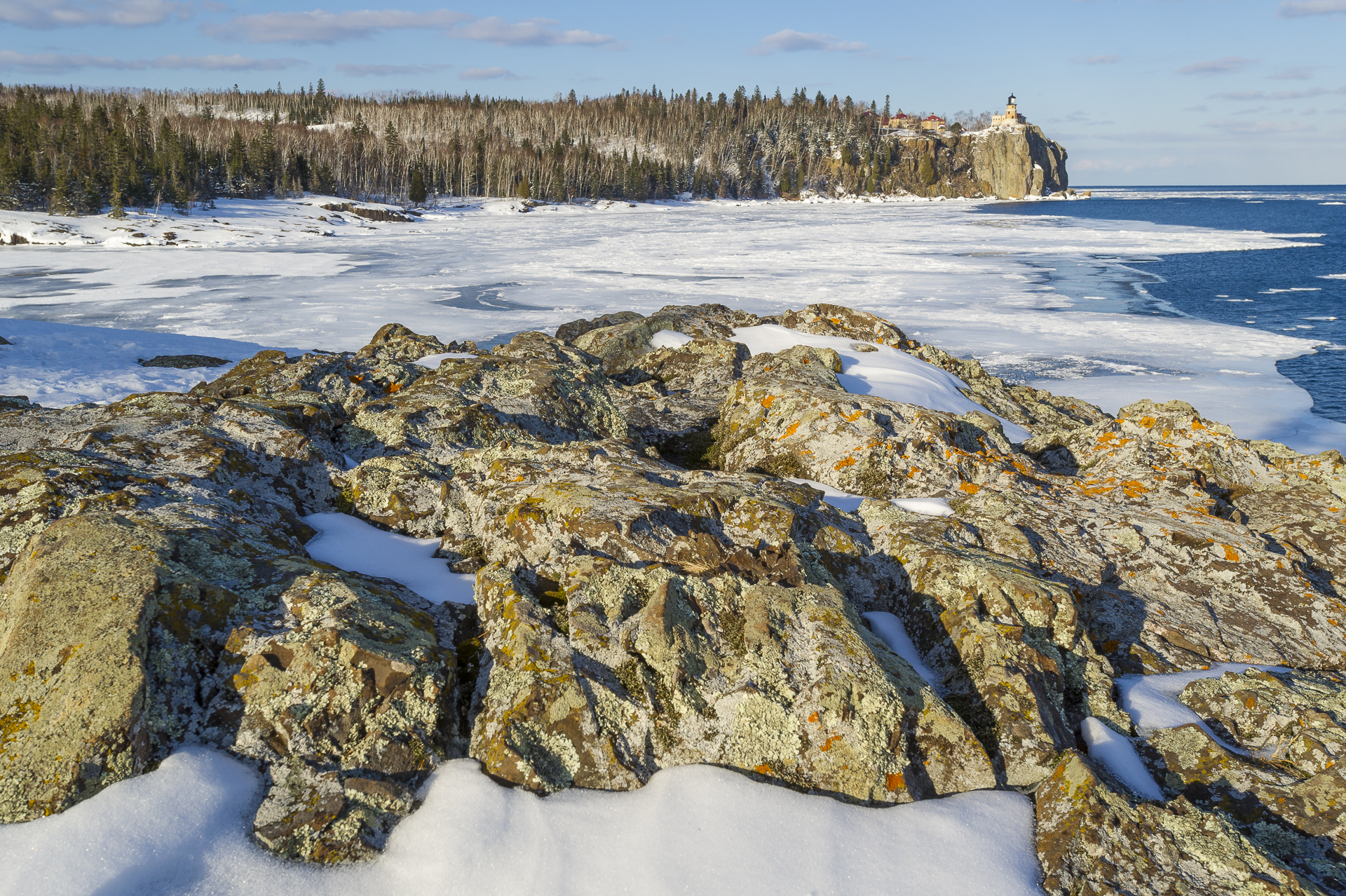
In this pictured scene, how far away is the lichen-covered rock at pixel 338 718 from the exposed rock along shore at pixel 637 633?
1cm

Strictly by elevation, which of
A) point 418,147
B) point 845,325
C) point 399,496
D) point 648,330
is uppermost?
point 418,147

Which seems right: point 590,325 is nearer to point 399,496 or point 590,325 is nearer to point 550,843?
point 399,496

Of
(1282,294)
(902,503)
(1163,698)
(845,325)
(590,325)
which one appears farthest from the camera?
(1282,294)

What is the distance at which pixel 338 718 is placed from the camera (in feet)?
10.4

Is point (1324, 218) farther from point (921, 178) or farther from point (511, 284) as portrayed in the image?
point (511, 284)

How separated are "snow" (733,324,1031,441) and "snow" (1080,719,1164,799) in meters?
5.26

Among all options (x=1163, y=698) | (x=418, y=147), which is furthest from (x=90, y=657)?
(x=418, y=147)

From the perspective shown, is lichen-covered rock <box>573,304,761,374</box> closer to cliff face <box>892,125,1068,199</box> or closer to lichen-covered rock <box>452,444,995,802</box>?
lichen-covered rock <box>452,444,995,802</box>

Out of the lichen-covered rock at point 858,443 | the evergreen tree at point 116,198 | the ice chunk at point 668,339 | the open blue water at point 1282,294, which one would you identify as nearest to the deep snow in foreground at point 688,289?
the open blue water at point 1282,294

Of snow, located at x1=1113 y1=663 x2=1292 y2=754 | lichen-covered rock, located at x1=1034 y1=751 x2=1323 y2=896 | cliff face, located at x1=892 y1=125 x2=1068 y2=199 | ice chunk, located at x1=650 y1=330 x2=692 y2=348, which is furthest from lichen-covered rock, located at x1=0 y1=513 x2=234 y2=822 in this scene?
cliff face, located at x1=892 y1=125 x2=1068 y2=199

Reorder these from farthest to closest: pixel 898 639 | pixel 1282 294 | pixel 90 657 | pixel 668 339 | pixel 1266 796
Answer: pixel 1282 294 → pixel 668 339 → pixel 898 639 → pixel 1266 796 → pixel 90 657

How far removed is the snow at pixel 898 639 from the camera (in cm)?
403

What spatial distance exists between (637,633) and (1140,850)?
2.27 metres

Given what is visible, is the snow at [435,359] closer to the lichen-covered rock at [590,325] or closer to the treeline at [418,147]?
the lichen-covered rock at [590,325]
